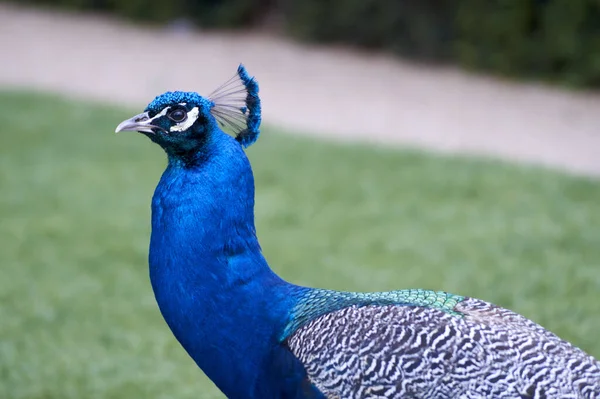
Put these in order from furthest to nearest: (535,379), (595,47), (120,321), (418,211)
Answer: (595,47), (418,211), (120,321), (535,379)

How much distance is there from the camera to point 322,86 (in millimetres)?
8156

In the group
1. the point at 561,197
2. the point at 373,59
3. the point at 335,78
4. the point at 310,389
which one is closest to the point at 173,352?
the point at 310,389

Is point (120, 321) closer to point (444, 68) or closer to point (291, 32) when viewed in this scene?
point (444, 68)

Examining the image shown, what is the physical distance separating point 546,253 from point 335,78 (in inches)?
176

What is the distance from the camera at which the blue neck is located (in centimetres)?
188

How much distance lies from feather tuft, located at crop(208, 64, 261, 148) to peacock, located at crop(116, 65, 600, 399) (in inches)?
0.7

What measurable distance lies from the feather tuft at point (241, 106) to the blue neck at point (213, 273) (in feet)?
0.42

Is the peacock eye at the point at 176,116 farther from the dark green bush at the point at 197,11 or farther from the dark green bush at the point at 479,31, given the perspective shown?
the dark green bush at the point at 197,11

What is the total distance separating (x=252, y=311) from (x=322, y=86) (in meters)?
6.40

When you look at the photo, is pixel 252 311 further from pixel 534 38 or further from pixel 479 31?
pixel 479 31

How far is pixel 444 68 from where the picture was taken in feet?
28.0

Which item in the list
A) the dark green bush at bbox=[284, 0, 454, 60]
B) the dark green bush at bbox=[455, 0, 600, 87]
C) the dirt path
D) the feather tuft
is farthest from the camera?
the dark green bush at bbox=[284, 0, 454, 60]

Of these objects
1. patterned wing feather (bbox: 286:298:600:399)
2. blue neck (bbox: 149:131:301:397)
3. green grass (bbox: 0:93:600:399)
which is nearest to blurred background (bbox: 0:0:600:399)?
green grass (bbox: 0:93:600:399)

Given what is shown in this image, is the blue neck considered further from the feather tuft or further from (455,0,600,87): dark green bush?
(455,0,600,87): dark green bush
